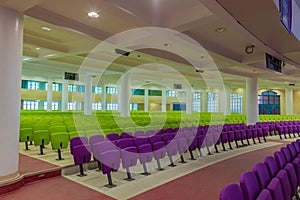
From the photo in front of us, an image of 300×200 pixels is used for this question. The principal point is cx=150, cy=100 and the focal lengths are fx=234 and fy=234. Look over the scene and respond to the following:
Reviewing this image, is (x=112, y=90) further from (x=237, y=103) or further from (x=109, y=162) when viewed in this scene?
(x=109, y=162)

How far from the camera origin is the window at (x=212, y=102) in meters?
29.4

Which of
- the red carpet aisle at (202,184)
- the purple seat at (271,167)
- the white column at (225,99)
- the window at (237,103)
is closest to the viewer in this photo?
the purple seat at (271,167)

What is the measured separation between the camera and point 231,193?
7.68 ft

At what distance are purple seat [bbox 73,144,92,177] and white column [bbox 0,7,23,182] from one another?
109 centimetres

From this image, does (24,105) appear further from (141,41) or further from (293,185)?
(293,185)

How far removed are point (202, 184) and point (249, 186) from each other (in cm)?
212

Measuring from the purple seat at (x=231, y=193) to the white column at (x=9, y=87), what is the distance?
3.77 m

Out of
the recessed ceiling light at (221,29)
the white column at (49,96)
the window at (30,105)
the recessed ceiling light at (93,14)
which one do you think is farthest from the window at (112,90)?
the recessed ceiling light at (93,14)

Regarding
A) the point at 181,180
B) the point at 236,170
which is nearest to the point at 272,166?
the point at 181,180

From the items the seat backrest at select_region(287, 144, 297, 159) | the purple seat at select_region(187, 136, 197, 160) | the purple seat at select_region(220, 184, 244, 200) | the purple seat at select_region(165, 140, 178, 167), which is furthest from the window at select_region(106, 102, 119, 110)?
the purple seat at select_region(220, 184, 244, 200)

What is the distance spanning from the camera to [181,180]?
16.2ft

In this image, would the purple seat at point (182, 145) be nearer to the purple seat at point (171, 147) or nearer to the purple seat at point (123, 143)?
the purple seat at point (171, 147)

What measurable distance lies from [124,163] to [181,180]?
A: 1.25 m

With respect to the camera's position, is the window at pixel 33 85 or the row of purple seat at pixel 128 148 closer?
the row of purple seat at pixel 128 148
